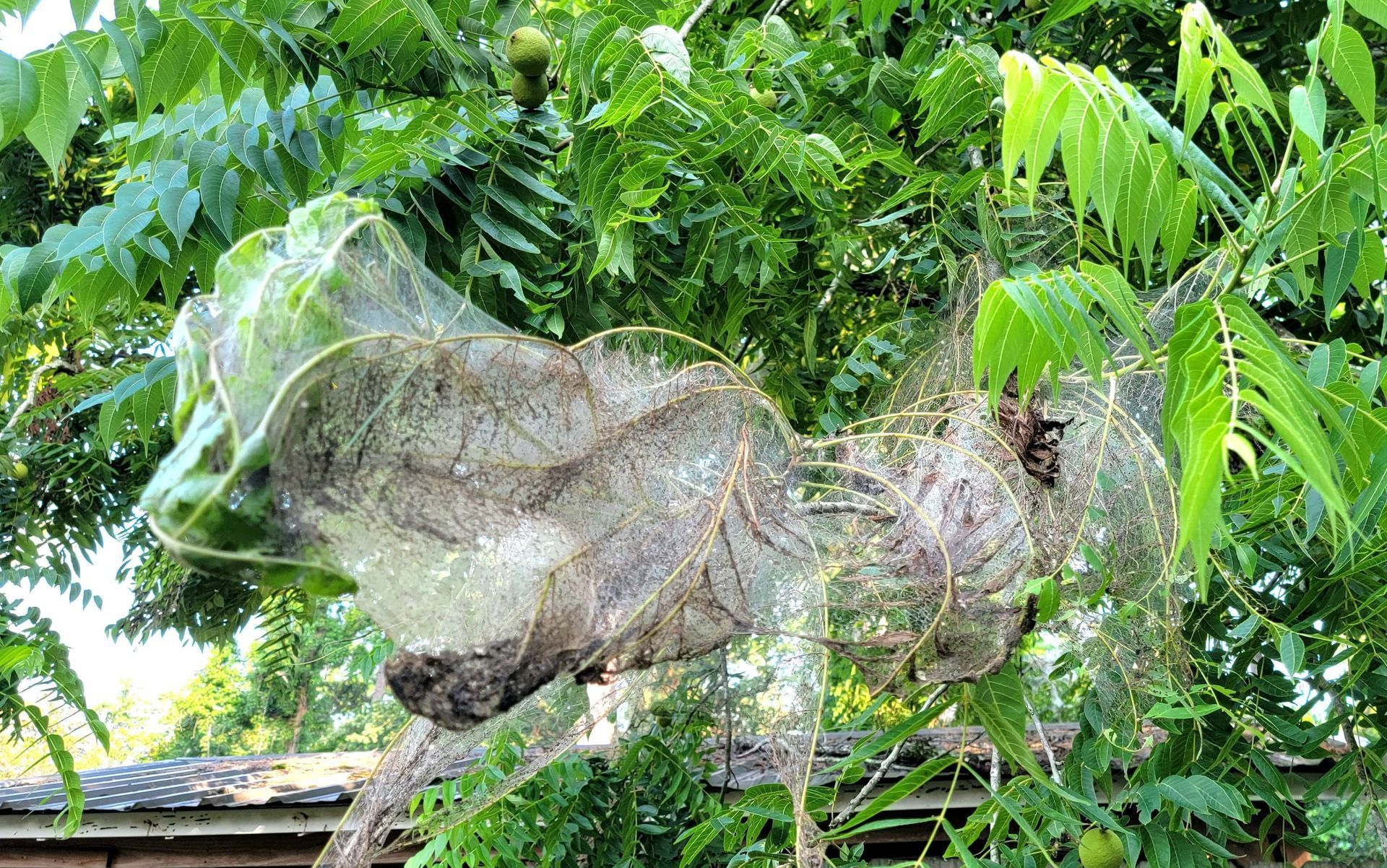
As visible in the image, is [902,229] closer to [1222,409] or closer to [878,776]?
[878,776]

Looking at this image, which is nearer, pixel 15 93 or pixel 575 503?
pixel 575 503

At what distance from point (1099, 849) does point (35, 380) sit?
546cm

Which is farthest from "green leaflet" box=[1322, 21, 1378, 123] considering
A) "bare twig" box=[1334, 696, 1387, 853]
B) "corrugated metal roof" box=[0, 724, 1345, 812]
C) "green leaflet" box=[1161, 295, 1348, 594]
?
"corrugated metal roof" box=[0, 724, 1345, 812]

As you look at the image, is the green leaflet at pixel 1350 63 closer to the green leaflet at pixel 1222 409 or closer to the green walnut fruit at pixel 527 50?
the green leaflet at pixel 1222 409

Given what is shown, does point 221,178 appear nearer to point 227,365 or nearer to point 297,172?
point 297,172

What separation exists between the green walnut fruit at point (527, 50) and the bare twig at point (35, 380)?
368cm

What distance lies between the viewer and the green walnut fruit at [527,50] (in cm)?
281

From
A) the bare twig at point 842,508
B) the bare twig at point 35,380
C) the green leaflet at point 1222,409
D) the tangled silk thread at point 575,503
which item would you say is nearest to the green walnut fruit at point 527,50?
the tangled silk thread at point 575,503

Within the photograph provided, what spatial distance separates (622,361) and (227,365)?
3.34 ft

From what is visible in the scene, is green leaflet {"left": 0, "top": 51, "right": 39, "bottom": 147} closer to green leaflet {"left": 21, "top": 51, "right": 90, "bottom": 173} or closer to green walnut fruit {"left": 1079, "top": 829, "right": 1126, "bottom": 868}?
green leaflet {"left": 21, "top": 51, "right": 90, "bottom": 173}

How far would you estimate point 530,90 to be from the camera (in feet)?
9.71

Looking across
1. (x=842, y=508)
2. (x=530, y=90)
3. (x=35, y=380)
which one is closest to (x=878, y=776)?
(x=842, y=508)

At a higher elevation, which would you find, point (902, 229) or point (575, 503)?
point (575, 503)

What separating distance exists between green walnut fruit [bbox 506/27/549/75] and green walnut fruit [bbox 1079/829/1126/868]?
2.68 m
